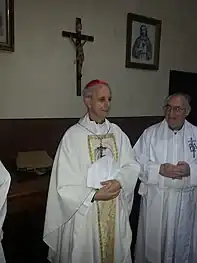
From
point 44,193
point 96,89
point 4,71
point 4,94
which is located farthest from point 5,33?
point 44,193

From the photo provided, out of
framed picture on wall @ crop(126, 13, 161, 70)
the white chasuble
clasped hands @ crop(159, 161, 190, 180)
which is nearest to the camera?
the white chasuble

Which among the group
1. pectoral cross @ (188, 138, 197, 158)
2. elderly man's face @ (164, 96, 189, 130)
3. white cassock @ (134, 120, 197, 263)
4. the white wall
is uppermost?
the white wall

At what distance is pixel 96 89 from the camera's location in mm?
2494

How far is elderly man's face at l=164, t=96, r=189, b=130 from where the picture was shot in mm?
2936

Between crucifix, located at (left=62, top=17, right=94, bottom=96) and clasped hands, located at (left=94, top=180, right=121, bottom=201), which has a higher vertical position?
crucifix, located at (left=62, top=17, right=94, bottom=96)

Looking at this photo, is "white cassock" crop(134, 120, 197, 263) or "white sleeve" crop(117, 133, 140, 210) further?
"white cassock" crop(134, 120, 197, 263)

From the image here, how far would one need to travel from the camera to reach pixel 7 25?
3.23 metres

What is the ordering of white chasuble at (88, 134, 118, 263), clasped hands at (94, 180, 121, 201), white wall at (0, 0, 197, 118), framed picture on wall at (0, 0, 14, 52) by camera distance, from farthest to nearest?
white wall at (0, 0, 197, 118) → framed picture on wall at (0, 0, 14, 52) → white chasuble at (88, 134, 118, 263) → clasped hands at (94, 180, 121, 201)

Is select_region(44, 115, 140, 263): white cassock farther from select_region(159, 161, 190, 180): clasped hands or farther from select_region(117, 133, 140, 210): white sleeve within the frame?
select_region(159, 161, 190, 180): clasped hands

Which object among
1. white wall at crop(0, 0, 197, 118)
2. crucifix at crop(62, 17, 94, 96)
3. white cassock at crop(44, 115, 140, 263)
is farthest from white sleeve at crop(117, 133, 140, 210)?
crucifix at crop(62, 17, 94, 96)

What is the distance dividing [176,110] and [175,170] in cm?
47

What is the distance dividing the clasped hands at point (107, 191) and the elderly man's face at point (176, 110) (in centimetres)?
82

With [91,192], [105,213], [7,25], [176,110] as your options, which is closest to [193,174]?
[176,110]

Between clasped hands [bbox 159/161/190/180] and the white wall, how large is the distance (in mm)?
1308
